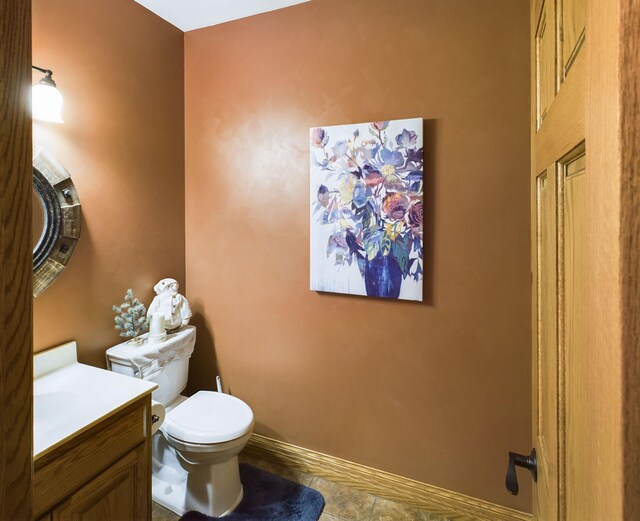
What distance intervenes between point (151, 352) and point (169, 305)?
318mm

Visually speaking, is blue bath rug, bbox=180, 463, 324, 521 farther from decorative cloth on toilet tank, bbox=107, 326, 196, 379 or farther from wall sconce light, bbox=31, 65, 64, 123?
wall sconce light, bbox=31, 65, 64, 123

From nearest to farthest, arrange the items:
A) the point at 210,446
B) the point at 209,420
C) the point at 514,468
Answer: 1. the point at 514,468
2. the point at 210,446
3. the point at 209,420

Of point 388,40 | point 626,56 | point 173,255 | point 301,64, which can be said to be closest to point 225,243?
point 173,255

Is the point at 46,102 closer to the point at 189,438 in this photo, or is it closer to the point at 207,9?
the point at 207,9

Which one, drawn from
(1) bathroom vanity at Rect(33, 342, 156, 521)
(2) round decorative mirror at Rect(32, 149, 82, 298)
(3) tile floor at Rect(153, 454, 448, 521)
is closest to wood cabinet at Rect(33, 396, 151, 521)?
(1) bathroom vanity at Rect(33, 342, 156, 521)

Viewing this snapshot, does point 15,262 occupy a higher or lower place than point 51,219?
lower

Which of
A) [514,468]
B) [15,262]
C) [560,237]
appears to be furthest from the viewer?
[514,468]

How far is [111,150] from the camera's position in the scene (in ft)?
6.13

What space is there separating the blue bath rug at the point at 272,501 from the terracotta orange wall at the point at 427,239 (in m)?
0.25

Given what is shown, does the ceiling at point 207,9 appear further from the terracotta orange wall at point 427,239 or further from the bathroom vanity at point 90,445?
the bathroom vanity at point 90,445

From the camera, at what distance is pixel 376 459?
6.23ft

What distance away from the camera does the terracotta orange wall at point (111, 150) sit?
162 centimetres

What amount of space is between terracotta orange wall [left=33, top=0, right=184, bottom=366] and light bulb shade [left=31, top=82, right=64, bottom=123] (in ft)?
0.43

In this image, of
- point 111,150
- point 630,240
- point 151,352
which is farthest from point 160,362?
point 630,240
